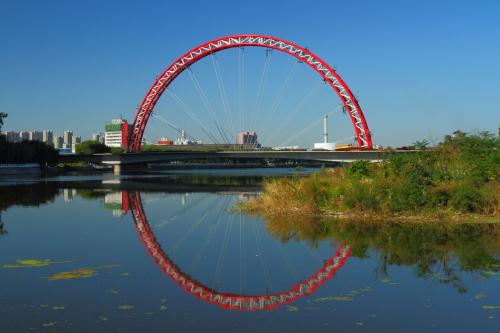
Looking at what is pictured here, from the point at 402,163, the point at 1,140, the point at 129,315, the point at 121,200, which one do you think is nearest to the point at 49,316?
the point at 129,315

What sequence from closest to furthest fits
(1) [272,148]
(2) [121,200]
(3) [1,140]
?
(2) [121,200]
(1) [272,148]
(3) [1,140]

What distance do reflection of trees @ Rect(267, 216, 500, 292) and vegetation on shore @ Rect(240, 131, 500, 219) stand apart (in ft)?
4.77

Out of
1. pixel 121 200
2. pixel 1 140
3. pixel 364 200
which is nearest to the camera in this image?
pixel 364 200

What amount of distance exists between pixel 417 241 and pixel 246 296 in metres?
6.26

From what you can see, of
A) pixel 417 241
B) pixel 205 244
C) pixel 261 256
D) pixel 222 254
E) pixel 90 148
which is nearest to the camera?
pixel 261 256

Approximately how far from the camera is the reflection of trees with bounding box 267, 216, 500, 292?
10.8 metres

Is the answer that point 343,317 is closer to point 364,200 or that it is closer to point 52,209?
point 364,200

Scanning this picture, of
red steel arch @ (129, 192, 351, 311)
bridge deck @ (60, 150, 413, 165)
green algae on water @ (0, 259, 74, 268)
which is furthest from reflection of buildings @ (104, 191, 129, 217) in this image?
bridge deck @ (60, 150, 413, 165)

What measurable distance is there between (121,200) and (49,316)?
19.8m

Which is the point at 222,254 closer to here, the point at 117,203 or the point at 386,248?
the point at 386,248

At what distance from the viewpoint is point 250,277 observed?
1008cm

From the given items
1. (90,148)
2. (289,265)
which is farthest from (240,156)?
(90,148)

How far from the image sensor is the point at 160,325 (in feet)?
23.7

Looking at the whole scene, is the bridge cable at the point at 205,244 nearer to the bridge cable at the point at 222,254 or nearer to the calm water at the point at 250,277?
the calm water at the point at 250,277
